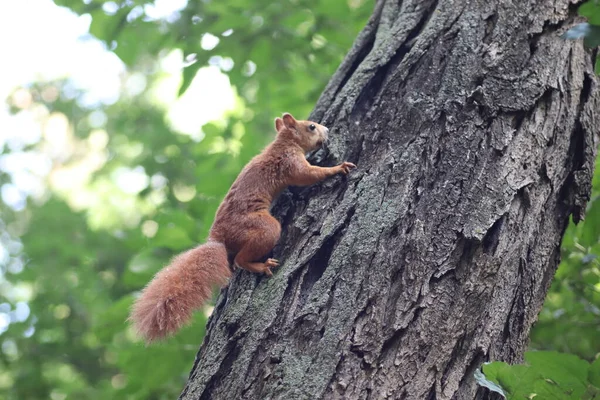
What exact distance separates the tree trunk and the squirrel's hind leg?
5cm

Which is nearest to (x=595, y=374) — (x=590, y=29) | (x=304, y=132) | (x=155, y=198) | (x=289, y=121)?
(x=590, y=29)

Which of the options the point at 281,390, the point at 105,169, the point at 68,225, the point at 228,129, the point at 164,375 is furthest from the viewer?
the point at 105,169

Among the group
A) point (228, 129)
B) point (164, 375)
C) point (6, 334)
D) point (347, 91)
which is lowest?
point (6, 334)

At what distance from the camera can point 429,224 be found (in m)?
2.04

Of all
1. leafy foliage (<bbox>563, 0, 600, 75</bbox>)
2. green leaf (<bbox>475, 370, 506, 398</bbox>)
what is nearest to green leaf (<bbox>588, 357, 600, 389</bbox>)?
green leaf (<bbox>475, 370, 506, 398</bbox>)

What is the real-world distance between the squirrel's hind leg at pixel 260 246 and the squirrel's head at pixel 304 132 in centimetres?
51

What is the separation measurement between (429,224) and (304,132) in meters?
1.33

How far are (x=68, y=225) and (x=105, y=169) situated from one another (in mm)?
3643

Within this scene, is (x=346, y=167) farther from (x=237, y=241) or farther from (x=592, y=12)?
(x=592, y=12)

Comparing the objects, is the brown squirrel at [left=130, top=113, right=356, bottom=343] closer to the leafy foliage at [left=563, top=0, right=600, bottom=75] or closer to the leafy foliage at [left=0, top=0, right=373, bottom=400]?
the leafy foliage at [left=0, top=0, right=373, bottom=400]

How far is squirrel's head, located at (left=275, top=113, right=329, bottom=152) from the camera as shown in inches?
112

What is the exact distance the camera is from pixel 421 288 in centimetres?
193

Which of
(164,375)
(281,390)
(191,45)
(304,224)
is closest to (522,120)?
(304,224)

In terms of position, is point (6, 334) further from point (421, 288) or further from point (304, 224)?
point (421, 288)
